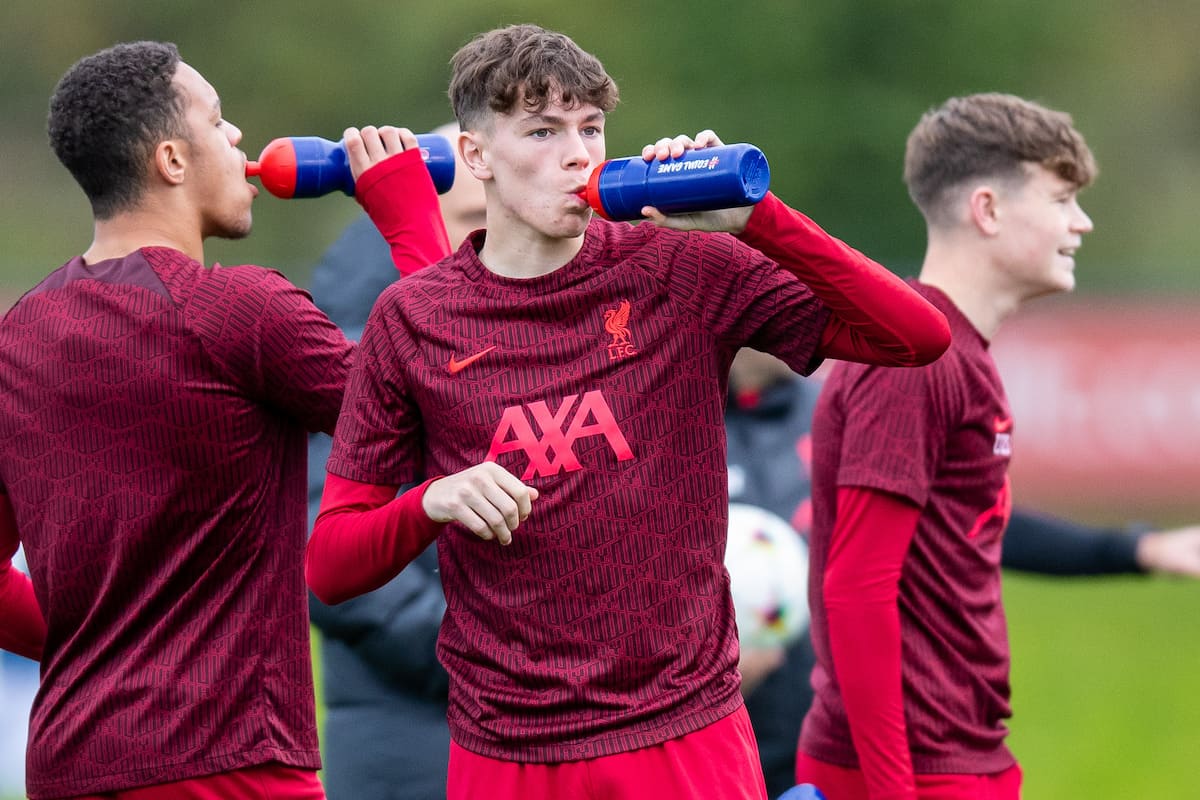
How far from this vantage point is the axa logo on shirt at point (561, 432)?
112 inches

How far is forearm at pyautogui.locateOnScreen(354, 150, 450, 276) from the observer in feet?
→ 11.3

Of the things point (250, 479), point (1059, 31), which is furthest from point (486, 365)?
point (1059, 31)

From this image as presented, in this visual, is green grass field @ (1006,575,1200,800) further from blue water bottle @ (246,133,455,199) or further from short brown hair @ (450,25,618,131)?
short brown hair @ (450,25,618,131)

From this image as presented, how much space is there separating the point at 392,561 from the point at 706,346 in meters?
0.63

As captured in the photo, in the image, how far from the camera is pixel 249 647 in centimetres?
312

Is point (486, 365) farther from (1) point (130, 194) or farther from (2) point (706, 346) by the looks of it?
(1) point (130, 194)

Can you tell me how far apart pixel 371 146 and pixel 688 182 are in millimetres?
1049

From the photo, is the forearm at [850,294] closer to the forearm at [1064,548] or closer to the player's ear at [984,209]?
the player's ear at [984,209]

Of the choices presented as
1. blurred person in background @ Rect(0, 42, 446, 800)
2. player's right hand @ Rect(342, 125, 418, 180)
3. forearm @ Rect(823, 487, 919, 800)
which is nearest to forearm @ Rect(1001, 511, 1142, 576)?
forearm @ Rect(823, 487, 919, 800)

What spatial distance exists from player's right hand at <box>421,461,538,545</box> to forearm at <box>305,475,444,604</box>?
112 mm

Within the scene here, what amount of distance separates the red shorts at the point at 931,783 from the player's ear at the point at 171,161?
186 centimetres

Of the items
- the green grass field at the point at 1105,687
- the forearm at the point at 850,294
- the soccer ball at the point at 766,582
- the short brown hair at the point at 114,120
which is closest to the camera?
the forearm at the point at 850,294

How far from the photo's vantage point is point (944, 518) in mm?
3682

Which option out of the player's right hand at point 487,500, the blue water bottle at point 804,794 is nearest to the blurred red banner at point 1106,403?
the blue water bottle at point 804,794
